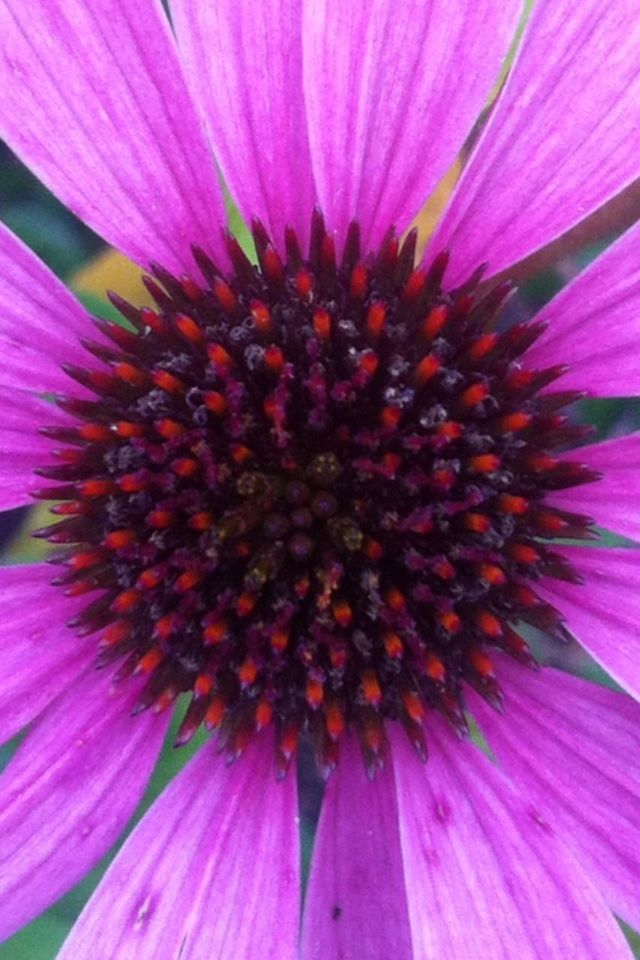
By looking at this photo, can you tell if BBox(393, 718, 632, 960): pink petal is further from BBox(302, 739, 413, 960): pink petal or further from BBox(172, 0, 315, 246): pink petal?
BBox(172, 0, 315, 246): pink petal

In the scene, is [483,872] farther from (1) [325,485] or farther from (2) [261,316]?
(2) [261,316]

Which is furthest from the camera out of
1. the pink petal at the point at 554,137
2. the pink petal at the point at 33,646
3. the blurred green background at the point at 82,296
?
the blurred green background at the point at 82,296

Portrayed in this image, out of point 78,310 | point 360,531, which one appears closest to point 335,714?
point 360,531

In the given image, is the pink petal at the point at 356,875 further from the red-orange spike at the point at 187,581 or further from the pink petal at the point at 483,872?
the red-orange spike at the point at 187,581

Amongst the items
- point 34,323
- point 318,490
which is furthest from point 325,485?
point 34,323

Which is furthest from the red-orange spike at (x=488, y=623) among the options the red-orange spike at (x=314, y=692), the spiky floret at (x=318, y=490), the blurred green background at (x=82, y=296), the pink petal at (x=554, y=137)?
the blurred green background at (x=82, y=296)

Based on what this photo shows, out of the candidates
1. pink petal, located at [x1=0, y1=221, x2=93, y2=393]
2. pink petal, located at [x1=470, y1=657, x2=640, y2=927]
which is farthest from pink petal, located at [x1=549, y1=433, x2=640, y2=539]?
pink petal, located at [x1=0, y1=221, x2=93, y2=393]

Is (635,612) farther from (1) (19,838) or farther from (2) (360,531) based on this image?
(1) (19,838)
